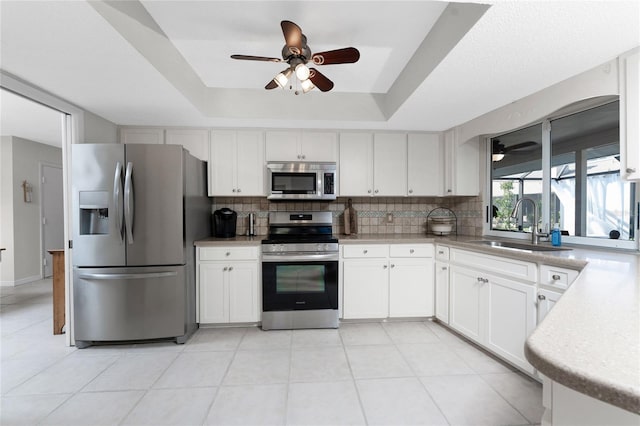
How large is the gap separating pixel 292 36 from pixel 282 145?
1573 millimetres


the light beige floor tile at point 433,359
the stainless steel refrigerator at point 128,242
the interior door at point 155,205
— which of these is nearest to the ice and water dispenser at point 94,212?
the stainless steel refrigerator at point 128,242

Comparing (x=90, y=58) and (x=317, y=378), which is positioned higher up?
(x=90, y=58)

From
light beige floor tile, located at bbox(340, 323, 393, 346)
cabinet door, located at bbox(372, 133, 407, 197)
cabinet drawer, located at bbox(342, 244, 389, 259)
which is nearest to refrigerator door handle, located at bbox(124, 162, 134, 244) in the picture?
cabinet drawer, located at bbox(342, 244, 389, 259)

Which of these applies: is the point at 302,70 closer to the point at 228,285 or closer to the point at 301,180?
the point at 301,180

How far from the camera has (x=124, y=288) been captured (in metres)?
2.42

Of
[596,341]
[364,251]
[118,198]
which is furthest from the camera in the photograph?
[364,251]

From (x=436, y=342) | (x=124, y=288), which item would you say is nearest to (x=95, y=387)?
(x=124, y=288)

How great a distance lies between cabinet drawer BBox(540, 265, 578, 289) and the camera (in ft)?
5.48

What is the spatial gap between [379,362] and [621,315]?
1.80 m

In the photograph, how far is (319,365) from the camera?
2.14 metres

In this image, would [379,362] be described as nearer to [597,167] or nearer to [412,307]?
[412,307]

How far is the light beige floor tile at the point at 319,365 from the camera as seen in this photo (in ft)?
6.52

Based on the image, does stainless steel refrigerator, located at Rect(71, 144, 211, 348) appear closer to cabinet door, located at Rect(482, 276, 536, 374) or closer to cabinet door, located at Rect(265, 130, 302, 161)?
cabinet door, located at Rect(265, 130, 302, 161)

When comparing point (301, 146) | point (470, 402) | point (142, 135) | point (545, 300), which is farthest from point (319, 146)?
point (470, 402)
